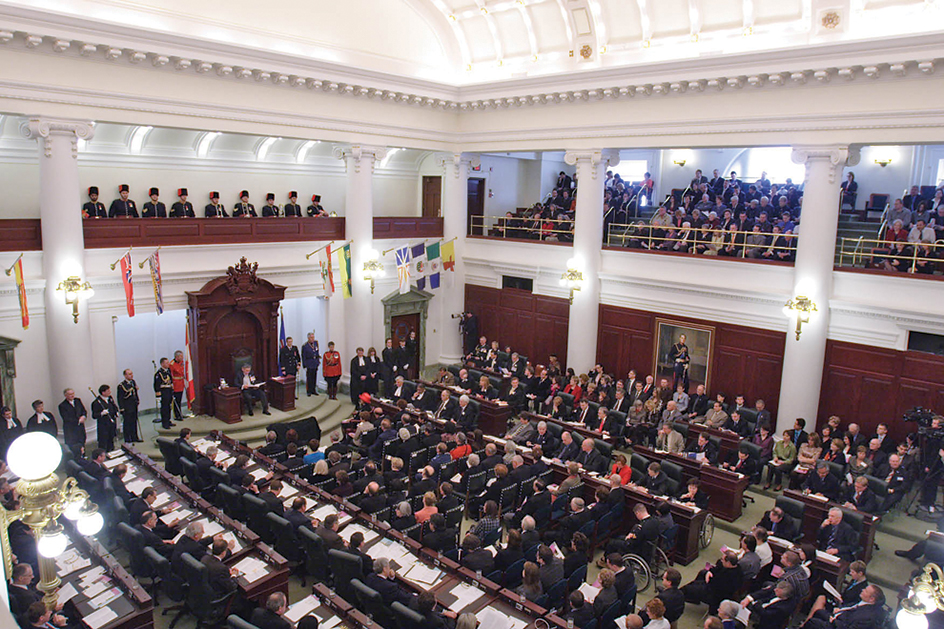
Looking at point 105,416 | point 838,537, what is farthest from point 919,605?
point 105,416

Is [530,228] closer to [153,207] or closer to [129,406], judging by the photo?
[153,207]

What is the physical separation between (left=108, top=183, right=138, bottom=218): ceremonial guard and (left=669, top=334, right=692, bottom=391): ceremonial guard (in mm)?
13689

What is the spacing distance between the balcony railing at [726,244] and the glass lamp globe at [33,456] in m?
14.3

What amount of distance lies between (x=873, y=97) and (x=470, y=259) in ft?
37.9

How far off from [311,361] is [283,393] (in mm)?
1540

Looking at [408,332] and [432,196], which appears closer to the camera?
[408,332]

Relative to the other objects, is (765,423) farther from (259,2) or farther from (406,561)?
(259,2)

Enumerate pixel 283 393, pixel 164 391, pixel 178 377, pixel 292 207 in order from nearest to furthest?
pixel 164 391, pixel 178 377, pixel 283 393, pixel 292 207

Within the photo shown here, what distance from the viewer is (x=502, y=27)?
1791 centimetres

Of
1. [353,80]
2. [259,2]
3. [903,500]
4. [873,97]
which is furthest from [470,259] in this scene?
[903,500]

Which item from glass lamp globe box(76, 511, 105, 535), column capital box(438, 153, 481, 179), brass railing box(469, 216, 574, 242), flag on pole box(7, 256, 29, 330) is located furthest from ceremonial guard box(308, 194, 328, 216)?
glass lamp globe box(76, 511, 105, 535)

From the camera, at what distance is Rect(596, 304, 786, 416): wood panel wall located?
1530 centimetres

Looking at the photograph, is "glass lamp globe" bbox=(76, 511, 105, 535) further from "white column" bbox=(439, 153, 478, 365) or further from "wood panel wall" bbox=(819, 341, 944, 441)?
"white column" bbox=(439, 153, 478, 365)

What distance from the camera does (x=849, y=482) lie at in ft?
38.5
